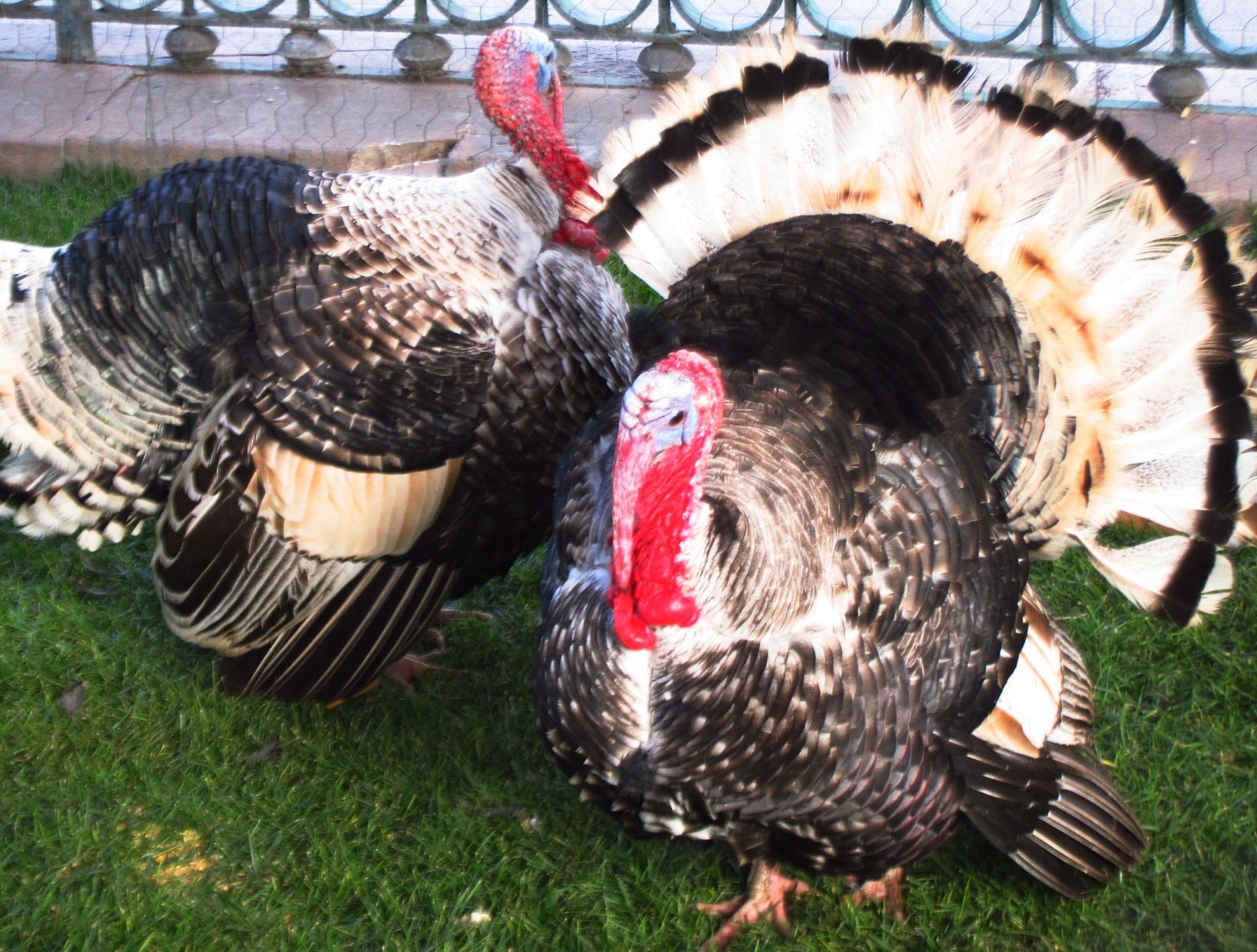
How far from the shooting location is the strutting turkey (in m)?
2.54

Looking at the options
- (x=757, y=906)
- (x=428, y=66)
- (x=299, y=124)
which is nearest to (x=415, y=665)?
(x=757, y=906)

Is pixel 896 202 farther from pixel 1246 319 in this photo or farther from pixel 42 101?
pixel 42 101

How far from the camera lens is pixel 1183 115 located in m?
6.03

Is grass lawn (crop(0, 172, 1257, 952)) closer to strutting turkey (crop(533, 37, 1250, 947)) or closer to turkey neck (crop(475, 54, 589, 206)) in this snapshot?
strutting turkey (crop(533, 37, 1250, 947))

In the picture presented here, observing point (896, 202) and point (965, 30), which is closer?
point (896, 202)

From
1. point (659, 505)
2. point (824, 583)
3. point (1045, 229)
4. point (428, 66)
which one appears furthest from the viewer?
point (428, 66)

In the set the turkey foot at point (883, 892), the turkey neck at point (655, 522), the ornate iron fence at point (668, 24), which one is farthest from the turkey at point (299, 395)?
the ornate iron fence at point (668, 24)

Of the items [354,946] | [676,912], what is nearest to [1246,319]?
[676,912]

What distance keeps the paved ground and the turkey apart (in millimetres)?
2411

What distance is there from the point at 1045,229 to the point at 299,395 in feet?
6.07

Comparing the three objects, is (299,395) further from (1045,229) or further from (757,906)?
(1045,229)

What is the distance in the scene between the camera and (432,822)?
3.45 m

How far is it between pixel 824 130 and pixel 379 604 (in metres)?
1.68

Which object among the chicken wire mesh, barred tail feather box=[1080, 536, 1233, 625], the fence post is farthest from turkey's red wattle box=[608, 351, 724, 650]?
the fence post
